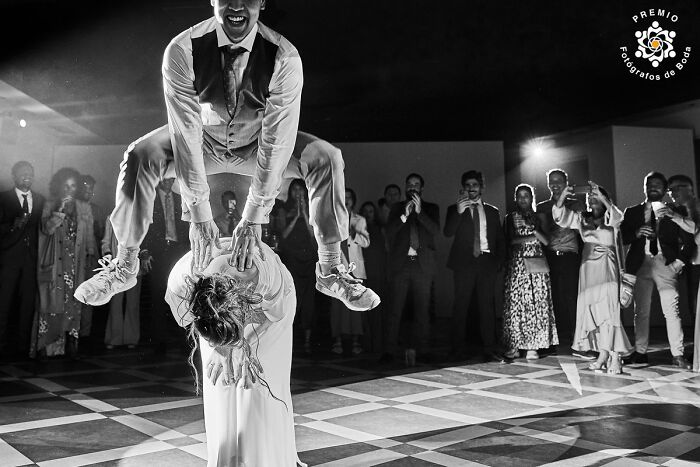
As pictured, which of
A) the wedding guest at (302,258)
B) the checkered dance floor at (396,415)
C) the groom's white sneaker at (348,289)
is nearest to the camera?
the groom's white sneaker at (348,289)

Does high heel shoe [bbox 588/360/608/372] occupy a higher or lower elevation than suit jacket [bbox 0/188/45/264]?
lower

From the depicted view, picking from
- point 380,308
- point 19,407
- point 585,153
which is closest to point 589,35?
point 585,153

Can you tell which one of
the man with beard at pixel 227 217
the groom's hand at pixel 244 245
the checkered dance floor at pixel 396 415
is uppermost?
the man with beard at pixel 227 217

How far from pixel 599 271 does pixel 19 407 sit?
16.5 ft

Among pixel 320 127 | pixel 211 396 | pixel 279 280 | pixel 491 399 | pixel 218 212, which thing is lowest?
pixel 491 399

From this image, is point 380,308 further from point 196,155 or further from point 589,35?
point 589,35

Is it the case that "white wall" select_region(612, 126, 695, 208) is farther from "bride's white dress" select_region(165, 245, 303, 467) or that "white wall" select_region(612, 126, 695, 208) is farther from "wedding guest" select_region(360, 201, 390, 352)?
"bride's white dress" select_region(165, 245, 303, 467)

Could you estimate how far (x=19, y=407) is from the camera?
14.2 feet

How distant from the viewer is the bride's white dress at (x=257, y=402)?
2.13 metres

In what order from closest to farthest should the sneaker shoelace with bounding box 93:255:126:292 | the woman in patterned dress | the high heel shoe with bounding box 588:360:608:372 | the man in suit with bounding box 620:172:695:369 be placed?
the sneaker shoelace with bounding box 93:255:126:292 → the high heel shoe with bounding box 588:360:608:372 → the man in suit with bounding box 620:172:695:369 → the woman in patterned dress

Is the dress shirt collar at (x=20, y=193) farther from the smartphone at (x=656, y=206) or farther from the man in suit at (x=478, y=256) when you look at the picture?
the smartphone at (x=656, y=206)

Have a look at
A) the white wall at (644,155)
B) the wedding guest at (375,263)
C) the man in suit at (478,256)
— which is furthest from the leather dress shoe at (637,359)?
the white wall at (644,155)

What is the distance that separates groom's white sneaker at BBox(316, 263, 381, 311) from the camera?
2.51m

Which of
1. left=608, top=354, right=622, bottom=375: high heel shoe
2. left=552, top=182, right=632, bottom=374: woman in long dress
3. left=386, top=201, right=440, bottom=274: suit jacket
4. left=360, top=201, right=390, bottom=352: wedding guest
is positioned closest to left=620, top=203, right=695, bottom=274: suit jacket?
left=552, top=182, right=632, bottom=374: woman in long dress
